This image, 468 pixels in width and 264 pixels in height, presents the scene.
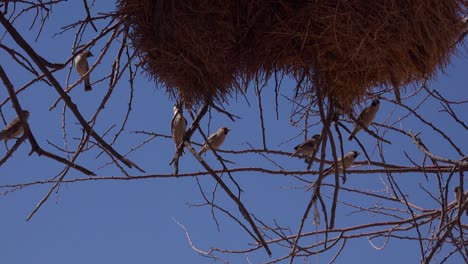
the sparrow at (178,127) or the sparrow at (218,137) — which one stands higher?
the sparrow at (218,137)

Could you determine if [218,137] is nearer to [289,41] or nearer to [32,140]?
[289,41]

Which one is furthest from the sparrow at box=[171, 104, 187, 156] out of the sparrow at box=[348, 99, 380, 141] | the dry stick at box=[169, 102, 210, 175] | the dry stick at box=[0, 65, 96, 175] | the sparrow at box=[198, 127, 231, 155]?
the sparrow at box=[198, 127, 231, 155]

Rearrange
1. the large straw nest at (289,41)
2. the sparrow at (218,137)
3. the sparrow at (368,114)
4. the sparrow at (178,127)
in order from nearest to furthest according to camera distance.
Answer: the large straw nest at (289,41) → the sparrow at (178,127) → the sparrow at (368,114) → the sparrow at (218,137)

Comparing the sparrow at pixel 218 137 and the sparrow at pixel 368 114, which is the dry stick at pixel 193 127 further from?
the sparrow at pixel 218 137

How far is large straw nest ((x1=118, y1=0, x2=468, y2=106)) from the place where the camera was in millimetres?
1860

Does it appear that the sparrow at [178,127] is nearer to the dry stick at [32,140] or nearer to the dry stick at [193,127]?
the dry stick at [193,127]

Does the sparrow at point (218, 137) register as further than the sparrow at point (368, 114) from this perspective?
Yes

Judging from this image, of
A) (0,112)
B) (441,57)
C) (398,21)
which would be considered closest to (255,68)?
(398,21)

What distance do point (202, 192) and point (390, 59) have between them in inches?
28.6

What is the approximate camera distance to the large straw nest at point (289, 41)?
1.86 metres

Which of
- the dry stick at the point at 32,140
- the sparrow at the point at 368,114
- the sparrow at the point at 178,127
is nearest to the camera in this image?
the dry stick at the point at 32,140

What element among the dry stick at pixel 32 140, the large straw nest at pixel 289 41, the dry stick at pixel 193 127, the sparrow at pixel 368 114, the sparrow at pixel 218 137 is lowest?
the dry stick at pixel 32 140

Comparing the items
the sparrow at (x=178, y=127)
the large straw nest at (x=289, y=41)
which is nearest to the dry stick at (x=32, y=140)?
the large straw nest at (x=289, y=41)

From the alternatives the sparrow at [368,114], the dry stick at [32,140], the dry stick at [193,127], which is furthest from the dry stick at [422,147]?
the dry stick at [32,140]
